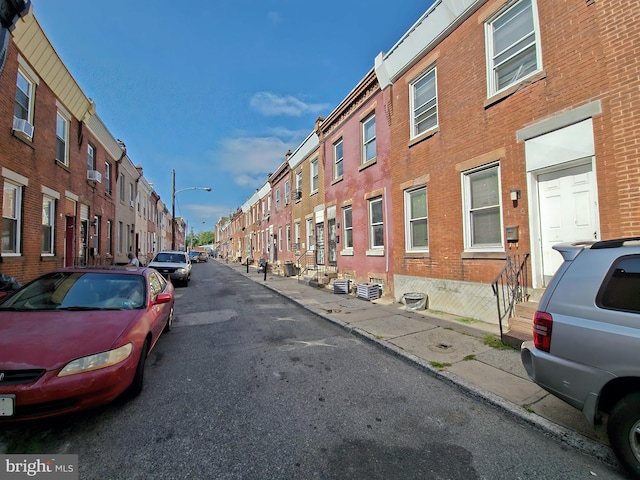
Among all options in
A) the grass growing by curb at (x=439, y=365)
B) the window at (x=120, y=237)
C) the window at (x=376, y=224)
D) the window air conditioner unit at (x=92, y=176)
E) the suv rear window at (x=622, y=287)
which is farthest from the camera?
the window at (x=120, y=237)

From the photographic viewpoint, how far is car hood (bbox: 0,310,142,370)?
2.86m

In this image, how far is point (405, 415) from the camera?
11.1 ft

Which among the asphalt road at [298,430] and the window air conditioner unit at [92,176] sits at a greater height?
the window air conditioner unit at [92,176]

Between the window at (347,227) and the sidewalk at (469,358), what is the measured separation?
13.0ft

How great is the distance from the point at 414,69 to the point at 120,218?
18.1m

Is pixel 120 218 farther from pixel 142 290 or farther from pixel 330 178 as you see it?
pixel 142 290

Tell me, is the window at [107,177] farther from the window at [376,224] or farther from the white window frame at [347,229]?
the window at [376,224]

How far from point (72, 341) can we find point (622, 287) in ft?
16.4

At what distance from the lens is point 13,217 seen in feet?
27.7

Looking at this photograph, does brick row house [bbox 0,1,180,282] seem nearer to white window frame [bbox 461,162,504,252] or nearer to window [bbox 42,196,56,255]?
window [bbox 42,196,56,255]

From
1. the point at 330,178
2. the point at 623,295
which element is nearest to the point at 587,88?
the point at 623,295

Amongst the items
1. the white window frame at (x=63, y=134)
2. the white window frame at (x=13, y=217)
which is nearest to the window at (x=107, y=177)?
the white window frame at (x=63, y=134)

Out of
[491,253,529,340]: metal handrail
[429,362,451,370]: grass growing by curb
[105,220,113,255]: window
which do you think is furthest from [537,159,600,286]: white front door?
[105,220,113,255]: window

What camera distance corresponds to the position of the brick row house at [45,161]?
8094 millimetres
